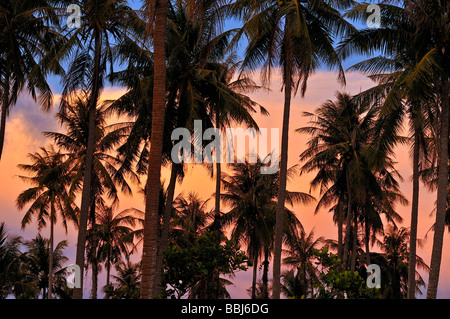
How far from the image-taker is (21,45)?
25.3m

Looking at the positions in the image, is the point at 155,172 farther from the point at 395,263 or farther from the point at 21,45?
the point at 395,263

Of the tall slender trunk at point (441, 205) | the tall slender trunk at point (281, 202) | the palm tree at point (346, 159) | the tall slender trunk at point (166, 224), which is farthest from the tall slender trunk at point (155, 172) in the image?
the palm tree at point (346, 159)

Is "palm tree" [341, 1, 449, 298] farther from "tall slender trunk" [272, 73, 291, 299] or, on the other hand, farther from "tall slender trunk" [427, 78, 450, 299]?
Result: "tall slender trunk" [272, 73, 291, 299]

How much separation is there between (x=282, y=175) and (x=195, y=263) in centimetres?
466

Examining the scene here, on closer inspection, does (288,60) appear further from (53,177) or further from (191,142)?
(53,177)

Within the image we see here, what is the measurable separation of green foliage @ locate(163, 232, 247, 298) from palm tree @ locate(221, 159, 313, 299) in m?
13.6

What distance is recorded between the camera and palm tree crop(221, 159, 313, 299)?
109 feet

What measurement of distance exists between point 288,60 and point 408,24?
4733 mm

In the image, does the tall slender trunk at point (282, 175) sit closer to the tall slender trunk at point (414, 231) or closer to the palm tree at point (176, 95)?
the palm tree at point (176, 95)

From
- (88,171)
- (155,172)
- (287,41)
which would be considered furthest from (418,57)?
(88,171)

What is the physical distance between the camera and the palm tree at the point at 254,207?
109ft

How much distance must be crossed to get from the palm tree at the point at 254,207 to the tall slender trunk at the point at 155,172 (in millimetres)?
19484
